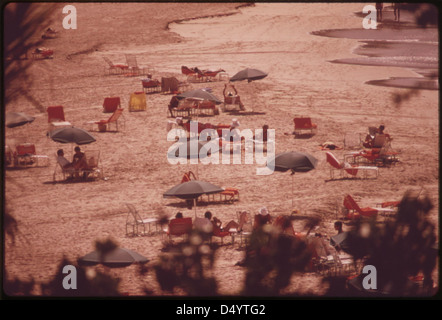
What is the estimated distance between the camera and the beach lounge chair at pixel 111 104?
86.6 ft

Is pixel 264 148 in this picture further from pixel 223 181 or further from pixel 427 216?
pixel 427 216

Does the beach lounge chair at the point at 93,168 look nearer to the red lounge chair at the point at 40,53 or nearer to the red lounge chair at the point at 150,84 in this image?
the red lounge chair at the point at 40,53

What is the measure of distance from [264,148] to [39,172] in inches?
235

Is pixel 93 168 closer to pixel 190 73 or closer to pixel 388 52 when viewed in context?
pixel 190 73

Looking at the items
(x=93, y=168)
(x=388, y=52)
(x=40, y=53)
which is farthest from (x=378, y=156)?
A: (x=388, y=52)

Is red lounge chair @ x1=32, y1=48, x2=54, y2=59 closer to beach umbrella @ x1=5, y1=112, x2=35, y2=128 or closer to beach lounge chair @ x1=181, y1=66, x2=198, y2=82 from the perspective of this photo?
beach umbrella @ x1=5, y1=112, x2=35, y2=128

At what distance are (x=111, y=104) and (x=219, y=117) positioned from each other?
3.54 metres

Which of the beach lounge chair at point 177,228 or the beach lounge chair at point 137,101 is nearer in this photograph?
the beach lounge chair at point 177,228

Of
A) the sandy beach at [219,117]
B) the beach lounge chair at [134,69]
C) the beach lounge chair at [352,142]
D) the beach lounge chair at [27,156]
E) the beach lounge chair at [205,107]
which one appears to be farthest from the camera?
the beach lounge chair at [134,69]

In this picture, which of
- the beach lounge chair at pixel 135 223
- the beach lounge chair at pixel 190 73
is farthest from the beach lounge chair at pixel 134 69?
the beach lounge chair at pixel 135 223

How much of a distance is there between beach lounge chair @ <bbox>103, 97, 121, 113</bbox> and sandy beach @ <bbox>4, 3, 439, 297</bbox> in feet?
1.76

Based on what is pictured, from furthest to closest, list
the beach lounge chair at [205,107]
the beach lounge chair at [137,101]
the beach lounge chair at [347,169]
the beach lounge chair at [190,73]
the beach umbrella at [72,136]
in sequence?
the beach lounge chair at [190,73] < the beach lounge chair at [137,101] < the beach lounge chair at [205,107] < the beach umbrella at [72,136] < the beach lounge chair at [347,169]

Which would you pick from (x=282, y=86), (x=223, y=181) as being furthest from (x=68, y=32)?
(x=223, y=181)

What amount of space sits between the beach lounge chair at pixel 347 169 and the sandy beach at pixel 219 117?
0.24 meters
